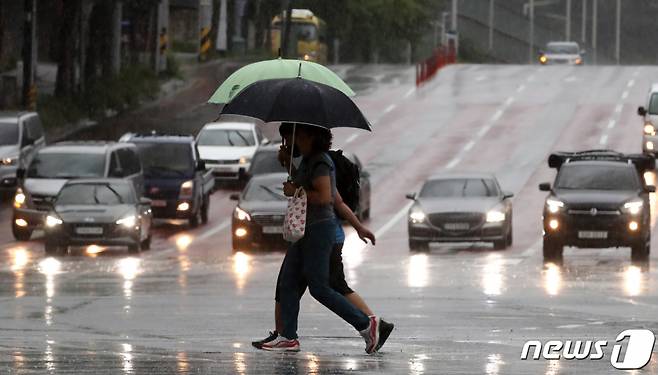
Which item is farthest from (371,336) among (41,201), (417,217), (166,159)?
(166,159)

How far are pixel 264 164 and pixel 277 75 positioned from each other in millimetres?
28936

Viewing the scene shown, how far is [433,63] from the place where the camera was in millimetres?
78188

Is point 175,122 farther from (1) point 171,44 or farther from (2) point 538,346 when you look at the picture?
(2) point 538,346

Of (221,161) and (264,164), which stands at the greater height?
(264,164)

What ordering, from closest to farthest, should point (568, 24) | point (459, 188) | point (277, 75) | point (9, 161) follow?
1. point (277, 75)
2. point (459, 188)
3. point (9, 161)
4. point (568, 24)

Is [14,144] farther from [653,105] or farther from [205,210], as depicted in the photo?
[653,105]

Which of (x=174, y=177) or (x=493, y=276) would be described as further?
(x=174, y=177)

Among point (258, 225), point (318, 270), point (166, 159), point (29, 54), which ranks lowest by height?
point (258, 225)

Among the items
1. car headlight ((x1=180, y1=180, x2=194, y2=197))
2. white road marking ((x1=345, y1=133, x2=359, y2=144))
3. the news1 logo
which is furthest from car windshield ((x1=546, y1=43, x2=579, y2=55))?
the news1 logo

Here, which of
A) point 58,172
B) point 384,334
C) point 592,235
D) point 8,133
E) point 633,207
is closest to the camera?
point 384,334

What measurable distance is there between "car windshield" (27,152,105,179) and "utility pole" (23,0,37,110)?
48.2ft

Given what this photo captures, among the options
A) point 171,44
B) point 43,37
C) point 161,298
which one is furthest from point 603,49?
point 161,298

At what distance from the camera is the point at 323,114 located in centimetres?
1335

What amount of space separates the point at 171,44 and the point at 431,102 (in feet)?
86.0
